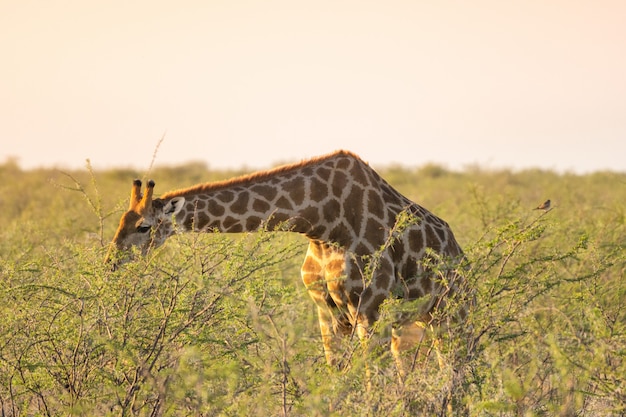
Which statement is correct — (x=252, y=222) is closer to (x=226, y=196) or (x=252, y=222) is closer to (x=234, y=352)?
(x=226, y=196)

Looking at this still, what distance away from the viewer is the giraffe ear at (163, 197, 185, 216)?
21.6ft

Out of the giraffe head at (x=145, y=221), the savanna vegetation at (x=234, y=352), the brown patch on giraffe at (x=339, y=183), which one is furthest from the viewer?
the brown patch on giraffe at (x=339, y=183)

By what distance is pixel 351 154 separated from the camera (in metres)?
7.34

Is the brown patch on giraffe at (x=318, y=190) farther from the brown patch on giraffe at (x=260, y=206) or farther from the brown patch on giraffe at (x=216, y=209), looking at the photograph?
the brown patch on giraffe at (x=216, y=209)

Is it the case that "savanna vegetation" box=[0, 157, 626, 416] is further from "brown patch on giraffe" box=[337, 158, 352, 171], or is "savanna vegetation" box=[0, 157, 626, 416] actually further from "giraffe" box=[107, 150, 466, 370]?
"brown patch on giraffe" box=[337, 158, 352, 171]

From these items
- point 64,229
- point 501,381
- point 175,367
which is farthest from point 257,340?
point 64,229

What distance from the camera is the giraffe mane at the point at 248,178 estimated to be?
6845mm

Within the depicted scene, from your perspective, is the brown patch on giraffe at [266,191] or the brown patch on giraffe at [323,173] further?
the brown patch on giraffe at [323,173]

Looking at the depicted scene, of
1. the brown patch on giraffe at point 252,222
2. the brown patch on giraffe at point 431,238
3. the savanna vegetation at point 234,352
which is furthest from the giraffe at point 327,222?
the savanna vegetation at point 234,352

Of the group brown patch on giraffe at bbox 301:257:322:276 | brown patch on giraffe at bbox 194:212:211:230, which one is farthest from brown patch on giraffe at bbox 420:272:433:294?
brown patch on giraffe at bbox 194:212:211:230

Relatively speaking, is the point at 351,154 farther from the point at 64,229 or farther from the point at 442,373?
the point at 64,229

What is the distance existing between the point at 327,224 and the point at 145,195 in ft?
4.35

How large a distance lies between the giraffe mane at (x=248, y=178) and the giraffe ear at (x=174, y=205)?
86 mm

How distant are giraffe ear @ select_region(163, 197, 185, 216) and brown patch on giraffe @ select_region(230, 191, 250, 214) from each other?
1.27 feet
